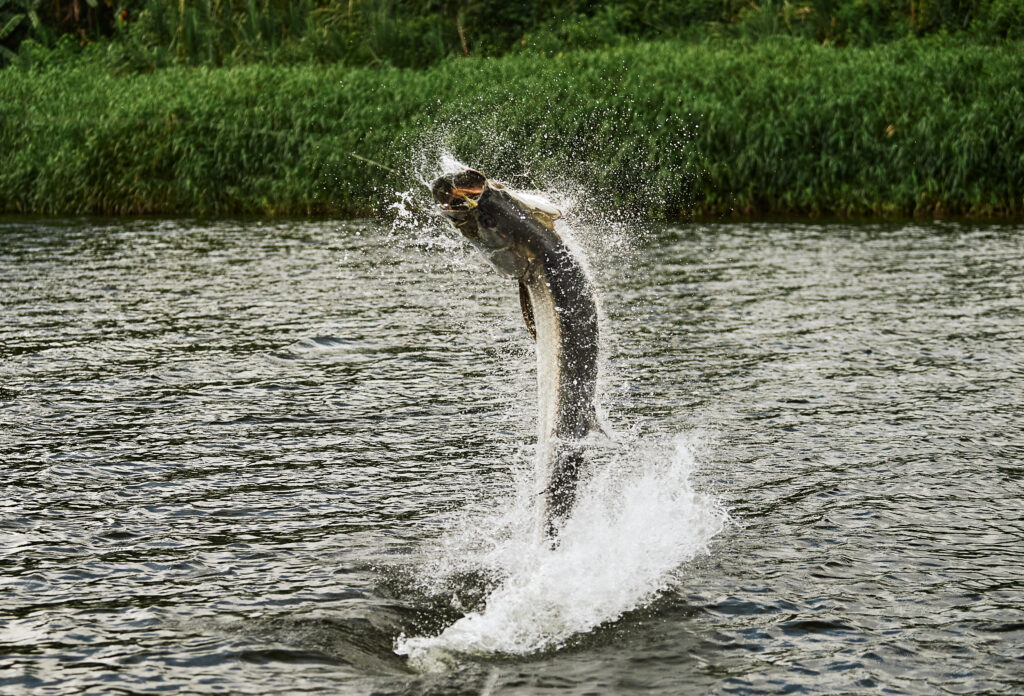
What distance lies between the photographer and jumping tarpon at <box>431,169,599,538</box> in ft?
18.7

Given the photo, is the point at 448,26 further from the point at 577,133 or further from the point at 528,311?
the point at 528,311

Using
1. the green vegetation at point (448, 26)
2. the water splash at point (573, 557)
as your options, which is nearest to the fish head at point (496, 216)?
the water splash at point (573, 557)

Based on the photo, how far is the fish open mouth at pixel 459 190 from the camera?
5613mm

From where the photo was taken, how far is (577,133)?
24.1m

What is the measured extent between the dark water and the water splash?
1.2 inches

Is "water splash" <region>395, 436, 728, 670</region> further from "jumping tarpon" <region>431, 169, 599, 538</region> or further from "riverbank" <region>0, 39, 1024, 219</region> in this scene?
"riverbank" <region>0, 39, 1024, 219</region>

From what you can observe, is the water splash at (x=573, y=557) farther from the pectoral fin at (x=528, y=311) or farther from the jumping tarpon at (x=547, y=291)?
the pectoral fin at (x=528, y=311)

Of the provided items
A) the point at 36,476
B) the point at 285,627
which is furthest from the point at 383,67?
the point at 285,627

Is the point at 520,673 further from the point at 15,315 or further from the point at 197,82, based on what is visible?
the point at 197,82

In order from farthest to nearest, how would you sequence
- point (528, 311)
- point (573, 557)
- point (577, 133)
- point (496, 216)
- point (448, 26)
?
point (448, 26), point (577, 133), point (573, 557), point (528, 311), point (496, 216)

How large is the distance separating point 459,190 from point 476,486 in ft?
12.1

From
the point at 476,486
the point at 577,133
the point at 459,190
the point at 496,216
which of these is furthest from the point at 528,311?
the point at 577,133

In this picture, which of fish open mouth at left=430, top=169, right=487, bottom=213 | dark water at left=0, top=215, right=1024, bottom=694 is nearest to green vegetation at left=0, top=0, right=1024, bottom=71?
dark water at left=0, top=215, right=1024, bottom=694

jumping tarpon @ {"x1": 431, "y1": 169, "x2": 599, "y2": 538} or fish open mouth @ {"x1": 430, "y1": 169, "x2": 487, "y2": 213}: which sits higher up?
fish open mouth @ {"x1": 430, "y1": 169, "x2": 487, "y2": 213}
